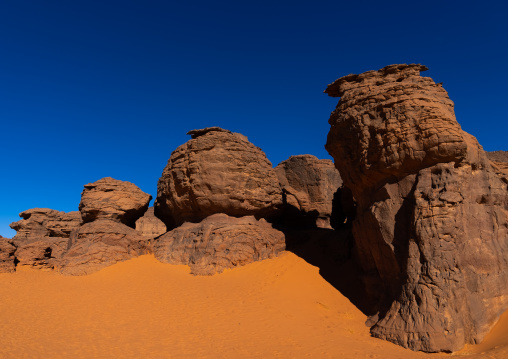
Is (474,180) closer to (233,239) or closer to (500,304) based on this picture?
(500,304)

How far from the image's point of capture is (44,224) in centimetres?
Answer: 2645

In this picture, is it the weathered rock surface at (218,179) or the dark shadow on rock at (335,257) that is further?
the weathered rock surface at (218,179)

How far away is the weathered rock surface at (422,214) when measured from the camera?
357 inches

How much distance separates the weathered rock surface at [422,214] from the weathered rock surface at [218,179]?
5.66m

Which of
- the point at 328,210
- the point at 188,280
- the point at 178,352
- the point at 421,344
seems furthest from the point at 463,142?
the point at 328,210

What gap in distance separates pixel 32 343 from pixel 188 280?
6.06 metres

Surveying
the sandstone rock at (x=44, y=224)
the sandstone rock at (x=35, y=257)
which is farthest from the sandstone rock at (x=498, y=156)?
the sandstone rock at (x=44, y=224)

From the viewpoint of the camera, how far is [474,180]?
10.9m

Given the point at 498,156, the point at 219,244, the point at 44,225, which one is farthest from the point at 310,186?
the point at 44,225

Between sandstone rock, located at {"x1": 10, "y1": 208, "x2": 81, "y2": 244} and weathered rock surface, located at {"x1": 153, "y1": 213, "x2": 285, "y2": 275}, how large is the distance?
44.6 ft

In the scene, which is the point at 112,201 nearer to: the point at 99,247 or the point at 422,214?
the point at 99,247

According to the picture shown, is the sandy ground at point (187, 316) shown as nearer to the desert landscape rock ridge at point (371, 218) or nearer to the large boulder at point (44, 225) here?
the desert landscape rock ridge at point (371, 218)

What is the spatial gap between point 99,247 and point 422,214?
14157 mm

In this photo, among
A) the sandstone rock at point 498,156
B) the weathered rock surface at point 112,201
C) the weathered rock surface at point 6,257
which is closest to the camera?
the weathered rock surface at point 6,257
